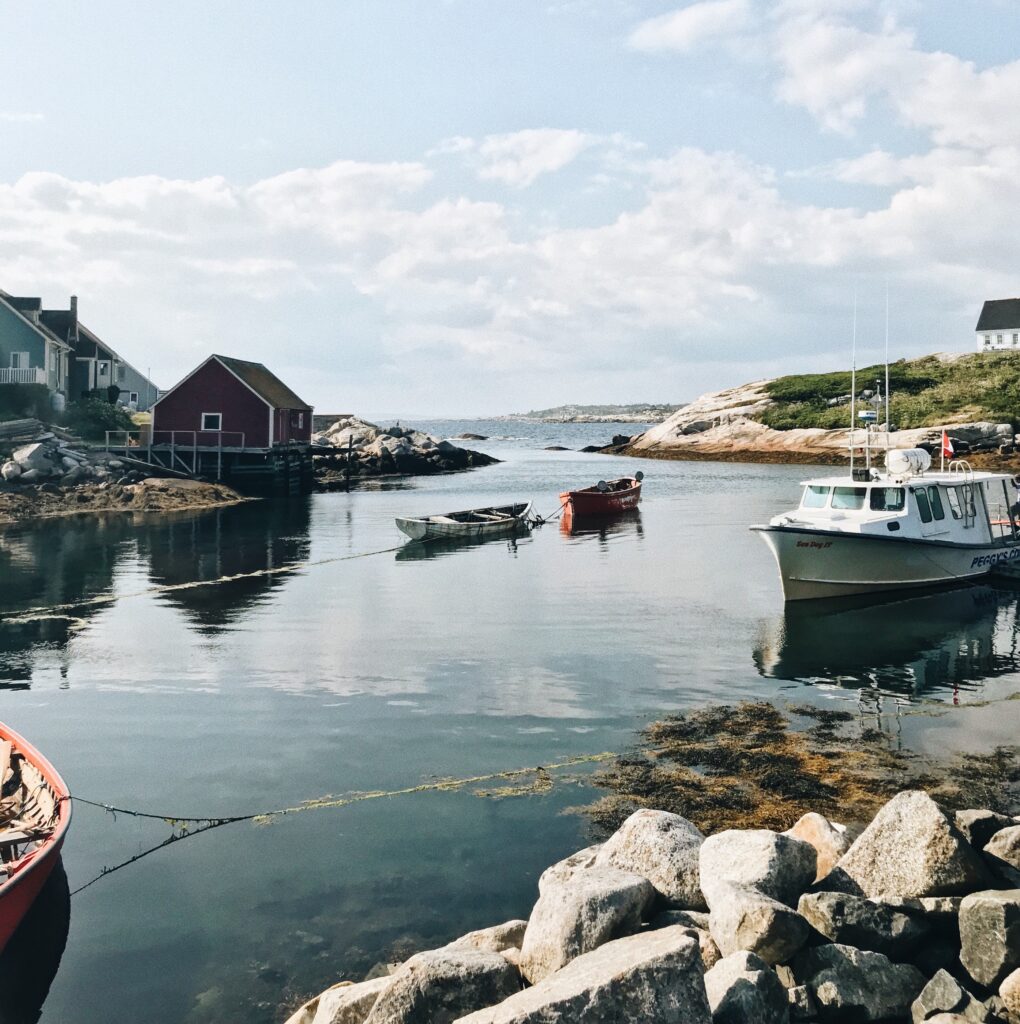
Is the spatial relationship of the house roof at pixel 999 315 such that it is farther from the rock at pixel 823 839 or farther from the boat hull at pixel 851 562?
the rock at pixel 823 839

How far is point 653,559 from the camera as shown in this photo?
3756 centimetres

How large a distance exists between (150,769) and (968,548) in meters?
24.3

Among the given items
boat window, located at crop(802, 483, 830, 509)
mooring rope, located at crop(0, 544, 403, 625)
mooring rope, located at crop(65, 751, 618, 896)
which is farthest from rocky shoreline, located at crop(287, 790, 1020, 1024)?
mooring rope, located at crop(0, 544, 403, 625)

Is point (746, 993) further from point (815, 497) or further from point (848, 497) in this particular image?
point (815, 497)

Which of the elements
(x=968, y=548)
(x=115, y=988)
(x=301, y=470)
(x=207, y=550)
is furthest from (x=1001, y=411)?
(x=115, y=988)

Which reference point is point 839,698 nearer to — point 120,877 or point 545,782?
point 545,782

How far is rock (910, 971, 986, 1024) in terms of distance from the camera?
745 cm

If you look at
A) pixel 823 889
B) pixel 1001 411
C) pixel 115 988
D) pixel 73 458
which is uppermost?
pixel 1001 411

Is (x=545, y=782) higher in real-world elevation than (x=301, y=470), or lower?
lower

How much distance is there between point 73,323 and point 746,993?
72.8 metres

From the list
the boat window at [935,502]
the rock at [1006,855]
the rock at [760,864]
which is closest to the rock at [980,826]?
the rock at [1006,855]

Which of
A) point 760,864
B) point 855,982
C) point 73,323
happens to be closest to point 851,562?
point 760,864

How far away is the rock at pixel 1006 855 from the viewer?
Result: 8.64 m

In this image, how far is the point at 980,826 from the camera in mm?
9180
